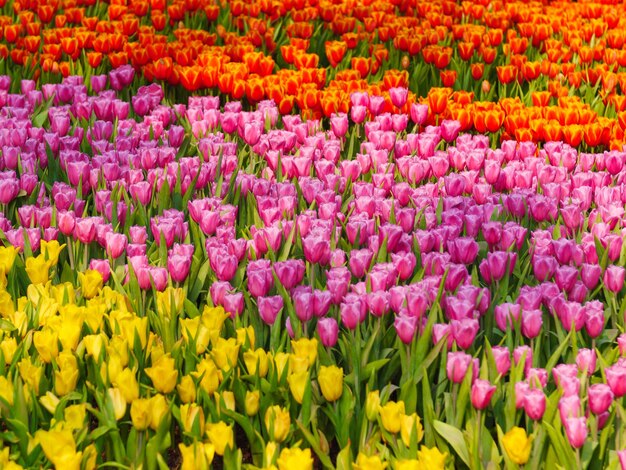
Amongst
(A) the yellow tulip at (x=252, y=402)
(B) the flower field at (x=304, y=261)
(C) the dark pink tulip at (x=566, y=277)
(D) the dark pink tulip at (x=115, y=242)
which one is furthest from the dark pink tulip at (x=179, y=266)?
(C) the dark pink tulip at (x=566, y=277)

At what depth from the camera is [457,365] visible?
105 inches

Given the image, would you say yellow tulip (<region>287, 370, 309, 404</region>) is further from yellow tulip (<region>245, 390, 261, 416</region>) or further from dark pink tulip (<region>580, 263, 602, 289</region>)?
dark pink tulip (<region>580, 263, 602, 289</region>)

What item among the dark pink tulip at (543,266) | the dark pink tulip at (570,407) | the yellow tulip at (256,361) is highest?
the dark pink tulip at (570,407)

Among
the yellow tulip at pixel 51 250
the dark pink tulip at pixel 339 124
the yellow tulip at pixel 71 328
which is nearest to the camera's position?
the yellow tulip at pixel 71 328

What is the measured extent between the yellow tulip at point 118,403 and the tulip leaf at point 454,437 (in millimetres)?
860

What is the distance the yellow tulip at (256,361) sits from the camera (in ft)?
9.02

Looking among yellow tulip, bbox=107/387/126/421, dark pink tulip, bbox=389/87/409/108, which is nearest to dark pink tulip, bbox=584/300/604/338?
yellow tulip, bbox=107/387/126/421

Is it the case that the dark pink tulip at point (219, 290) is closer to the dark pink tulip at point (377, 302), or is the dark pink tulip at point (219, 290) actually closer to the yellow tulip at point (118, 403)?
the dark pink tulip at point (377, 302)

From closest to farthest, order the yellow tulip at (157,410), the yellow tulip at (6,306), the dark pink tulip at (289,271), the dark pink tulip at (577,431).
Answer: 1. the dark pink tulip at (577,431)
2. the yellow tulip at (157,410)
3. the yellow tulip at (6,306)
4. the dark pink tulip at (289,271)

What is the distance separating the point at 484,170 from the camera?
14.7ft

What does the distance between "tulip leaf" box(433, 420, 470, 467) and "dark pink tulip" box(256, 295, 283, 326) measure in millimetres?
671

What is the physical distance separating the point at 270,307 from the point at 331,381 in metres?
0.46

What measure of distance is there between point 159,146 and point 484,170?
159cm

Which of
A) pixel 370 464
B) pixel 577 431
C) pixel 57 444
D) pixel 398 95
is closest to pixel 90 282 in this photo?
pixel 57 444
